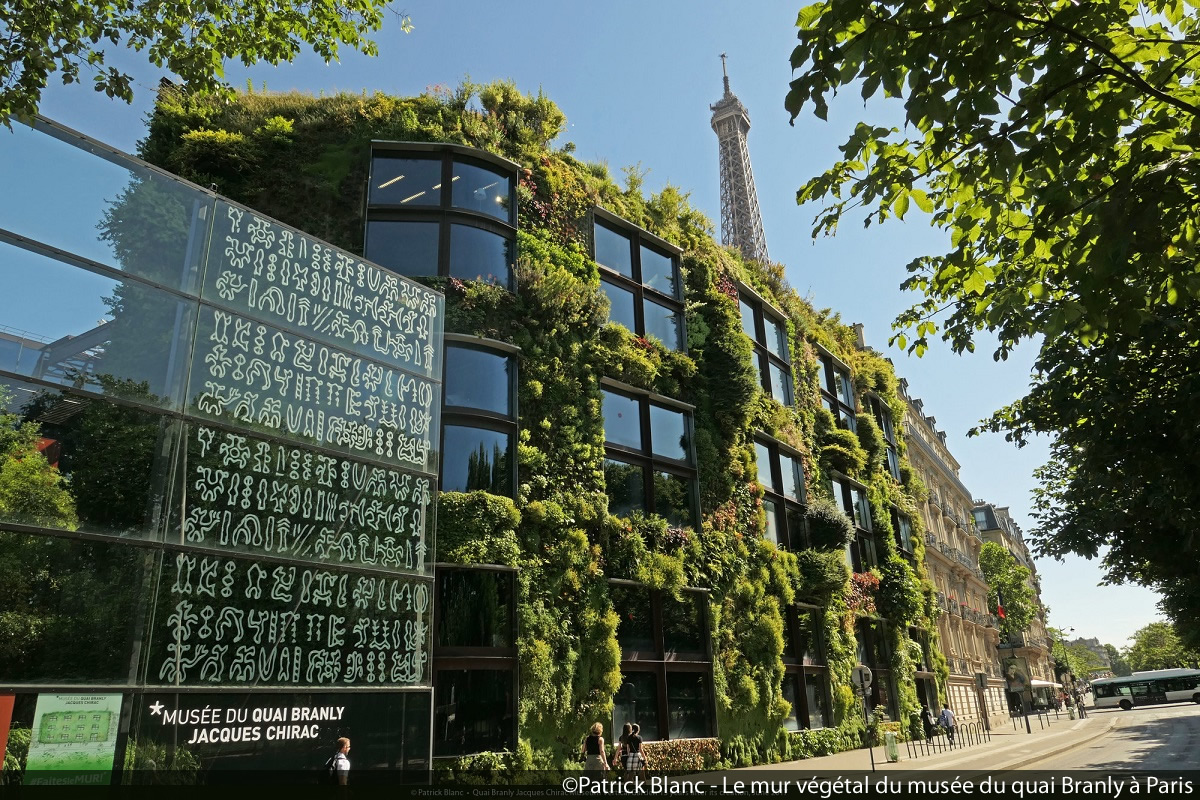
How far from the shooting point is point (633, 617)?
19.6 metres

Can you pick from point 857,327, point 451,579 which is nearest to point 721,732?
point 451,579

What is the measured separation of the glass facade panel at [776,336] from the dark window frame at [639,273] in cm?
610

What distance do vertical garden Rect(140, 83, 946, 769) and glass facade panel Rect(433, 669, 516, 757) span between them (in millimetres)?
286

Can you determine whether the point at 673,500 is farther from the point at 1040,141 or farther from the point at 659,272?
the point at 1040,141

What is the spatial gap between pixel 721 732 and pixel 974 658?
1547 inches

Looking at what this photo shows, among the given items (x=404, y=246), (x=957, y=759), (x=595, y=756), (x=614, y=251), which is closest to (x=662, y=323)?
(x=614, y=251)

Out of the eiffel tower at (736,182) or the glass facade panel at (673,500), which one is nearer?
the glass facade panel at (673,500)

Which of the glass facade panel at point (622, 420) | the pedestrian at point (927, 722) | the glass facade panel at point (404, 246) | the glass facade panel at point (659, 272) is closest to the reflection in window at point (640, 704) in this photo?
the glass facade panel at point (622, 420)

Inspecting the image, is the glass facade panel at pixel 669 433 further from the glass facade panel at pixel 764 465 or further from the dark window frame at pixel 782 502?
the dark window frame at pixel 782 502

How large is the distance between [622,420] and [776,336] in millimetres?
11790

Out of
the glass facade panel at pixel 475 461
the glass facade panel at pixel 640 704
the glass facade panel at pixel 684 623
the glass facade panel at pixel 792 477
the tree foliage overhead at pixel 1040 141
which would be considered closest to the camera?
the tree foliage overhead at pixel 1040 141

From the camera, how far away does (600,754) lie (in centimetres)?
1324

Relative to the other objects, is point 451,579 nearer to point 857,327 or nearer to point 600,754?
point 600,754

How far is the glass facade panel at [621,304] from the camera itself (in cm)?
2323
